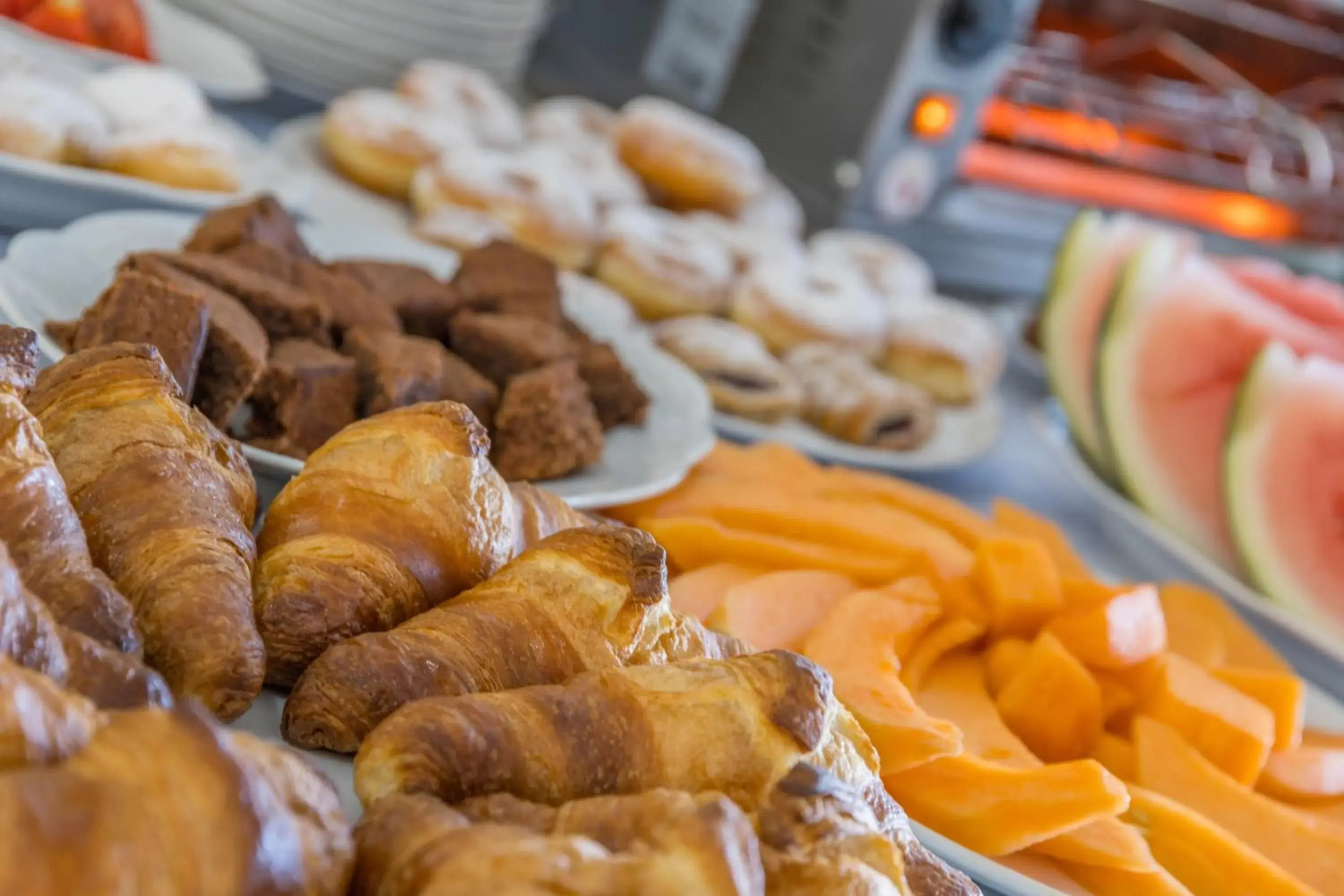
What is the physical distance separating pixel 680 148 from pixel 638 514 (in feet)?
3.41

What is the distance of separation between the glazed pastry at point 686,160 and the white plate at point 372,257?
0.55 meters

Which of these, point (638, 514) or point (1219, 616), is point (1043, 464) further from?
point (638, 514)

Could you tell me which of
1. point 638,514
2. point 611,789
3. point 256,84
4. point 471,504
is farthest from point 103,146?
point 611,789

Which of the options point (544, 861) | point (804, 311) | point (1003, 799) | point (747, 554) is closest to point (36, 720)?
point (544, 861)

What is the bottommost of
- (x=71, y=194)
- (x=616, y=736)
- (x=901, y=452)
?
(x=901, y=452)

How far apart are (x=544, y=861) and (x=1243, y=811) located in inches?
26.2

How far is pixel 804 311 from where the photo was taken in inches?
67.3

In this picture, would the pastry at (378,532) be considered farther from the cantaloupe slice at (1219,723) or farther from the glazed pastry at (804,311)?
the glazed pastry at (804,311)

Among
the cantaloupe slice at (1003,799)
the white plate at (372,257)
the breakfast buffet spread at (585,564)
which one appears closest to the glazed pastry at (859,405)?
the breakfast buffet spread at (585,564)

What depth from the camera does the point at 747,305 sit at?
1.72m

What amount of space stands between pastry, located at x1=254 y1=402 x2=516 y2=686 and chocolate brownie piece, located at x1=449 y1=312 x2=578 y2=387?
44 centimetres

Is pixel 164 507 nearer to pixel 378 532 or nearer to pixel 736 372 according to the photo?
pixel 378 532

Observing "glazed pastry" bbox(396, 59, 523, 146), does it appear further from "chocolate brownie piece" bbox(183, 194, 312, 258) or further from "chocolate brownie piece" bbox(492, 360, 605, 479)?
"chocolate brownie piece" bbox(492, 360, 605, 479)

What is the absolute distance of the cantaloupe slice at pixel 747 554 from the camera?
1.06m
